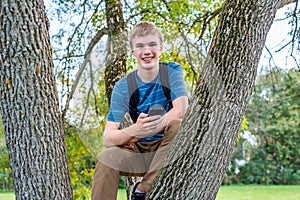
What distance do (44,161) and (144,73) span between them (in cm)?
58

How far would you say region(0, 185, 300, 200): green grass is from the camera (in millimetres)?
10852

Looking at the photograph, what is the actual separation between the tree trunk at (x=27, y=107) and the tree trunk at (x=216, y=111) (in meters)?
0.45

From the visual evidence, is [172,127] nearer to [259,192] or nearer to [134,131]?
[134,131]

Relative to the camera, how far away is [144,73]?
88.8 inches

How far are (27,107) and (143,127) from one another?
0.48 m

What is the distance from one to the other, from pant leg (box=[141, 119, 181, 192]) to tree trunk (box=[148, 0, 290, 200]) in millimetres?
68

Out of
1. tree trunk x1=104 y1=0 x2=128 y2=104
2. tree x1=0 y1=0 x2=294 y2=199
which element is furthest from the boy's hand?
tree trunk x1=104 y1=0 x2=128 y2=104

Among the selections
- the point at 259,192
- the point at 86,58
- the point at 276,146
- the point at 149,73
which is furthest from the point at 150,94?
the point at 276,146

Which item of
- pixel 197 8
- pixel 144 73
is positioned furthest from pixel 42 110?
pixel 197 8

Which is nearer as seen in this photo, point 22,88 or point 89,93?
point 22,88

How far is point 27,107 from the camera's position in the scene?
205 centimetres

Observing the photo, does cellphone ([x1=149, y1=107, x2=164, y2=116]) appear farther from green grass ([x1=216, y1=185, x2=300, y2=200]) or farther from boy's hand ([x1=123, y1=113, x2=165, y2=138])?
green grass ([x1=216, y1=185, x2=300, y2=200])

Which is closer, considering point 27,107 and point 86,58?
point 27,107

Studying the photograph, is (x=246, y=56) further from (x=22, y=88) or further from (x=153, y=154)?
(x=22, y=88)
